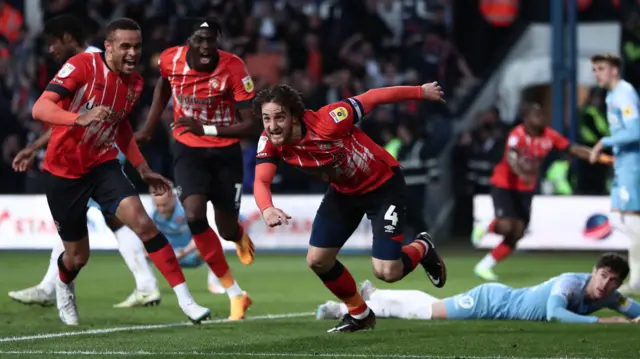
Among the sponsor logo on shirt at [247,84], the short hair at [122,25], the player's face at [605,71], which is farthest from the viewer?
the player's face at [605,71]

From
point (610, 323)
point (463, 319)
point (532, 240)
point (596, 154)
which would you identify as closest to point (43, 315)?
point (463, 319)

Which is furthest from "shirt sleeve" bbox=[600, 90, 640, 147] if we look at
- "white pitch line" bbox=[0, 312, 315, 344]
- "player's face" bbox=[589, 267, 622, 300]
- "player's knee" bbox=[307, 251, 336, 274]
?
"player's knee" bbox=[307, 251, 336, 274]

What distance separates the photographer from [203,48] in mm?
10539

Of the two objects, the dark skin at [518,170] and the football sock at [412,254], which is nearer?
the football sock at [412,254]

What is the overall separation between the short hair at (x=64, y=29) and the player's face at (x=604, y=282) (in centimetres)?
426

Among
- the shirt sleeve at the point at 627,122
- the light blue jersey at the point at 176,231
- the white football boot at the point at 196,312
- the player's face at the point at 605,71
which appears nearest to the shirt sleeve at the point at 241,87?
the white football boot at the point at 196,312

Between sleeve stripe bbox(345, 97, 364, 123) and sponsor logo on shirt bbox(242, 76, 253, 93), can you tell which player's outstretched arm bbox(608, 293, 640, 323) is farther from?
sponsor logo on shirt bbox(242, 76, 253, 93)

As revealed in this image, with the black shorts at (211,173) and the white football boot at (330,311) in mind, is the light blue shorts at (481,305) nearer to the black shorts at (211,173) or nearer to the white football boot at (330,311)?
the white football boot at (330,311)

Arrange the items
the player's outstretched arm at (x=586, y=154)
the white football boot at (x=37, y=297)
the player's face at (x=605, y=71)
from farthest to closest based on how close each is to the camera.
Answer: the player's outstretched arm at (x=586, y=154)
the player's face at (x=605, y=71)
the white football boot at (x=37, y=297)

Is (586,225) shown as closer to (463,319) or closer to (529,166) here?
(529,166)

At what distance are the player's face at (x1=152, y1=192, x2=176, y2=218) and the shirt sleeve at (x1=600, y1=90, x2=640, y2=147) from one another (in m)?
4.90

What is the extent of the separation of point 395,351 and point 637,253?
18.2 feet

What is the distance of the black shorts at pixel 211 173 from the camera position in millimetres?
10734

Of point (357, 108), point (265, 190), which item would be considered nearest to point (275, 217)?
point (265, 190)
